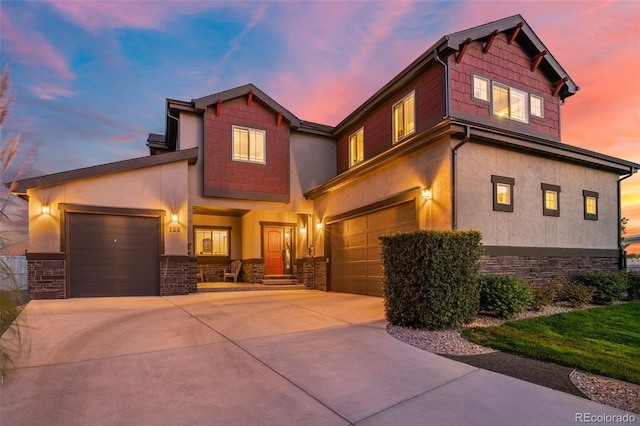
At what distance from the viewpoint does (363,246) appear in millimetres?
11812

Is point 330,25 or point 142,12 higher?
point 330,25

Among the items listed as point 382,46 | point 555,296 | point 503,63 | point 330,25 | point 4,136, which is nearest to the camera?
point 4,136

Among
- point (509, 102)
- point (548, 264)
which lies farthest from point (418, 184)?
point (509, 102)

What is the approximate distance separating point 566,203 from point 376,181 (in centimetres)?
544

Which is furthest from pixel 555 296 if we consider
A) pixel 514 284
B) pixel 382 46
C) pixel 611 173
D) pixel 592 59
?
pixel 382 46

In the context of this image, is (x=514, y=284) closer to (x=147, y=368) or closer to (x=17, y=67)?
(x=147, y=368)

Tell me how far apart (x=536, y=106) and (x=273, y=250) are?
38.6ft

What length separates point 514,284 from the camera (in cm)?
748

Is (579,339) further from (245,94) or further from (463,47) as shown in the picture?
(245,94)

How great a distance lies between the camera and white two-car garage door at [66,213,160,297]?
422 inches

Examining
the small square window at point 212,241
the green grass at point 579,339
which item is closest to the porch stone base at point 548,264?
the green grass at point 579,339

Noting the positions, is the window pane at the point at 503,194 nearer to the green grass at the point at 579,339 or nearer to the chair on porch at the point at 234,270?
the green grass at the point at 579,339

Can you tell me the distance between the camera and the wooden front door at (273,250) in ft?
54.9

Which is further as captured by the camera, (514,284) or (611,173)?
(611,173)
